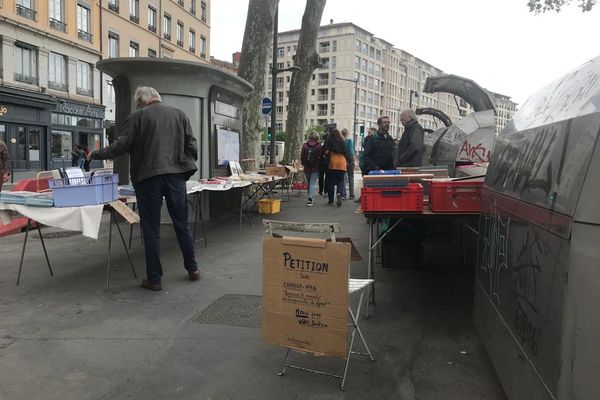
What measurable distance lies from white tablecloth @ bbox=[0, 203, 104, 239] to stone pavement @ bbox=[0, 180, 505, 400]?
69 centimetres

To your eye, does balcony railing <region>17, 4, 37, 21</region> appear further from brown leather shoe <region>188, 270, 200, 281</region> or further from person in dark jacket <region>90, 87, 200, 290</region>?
brown leather shoe <region>188, 270, 200, 281</region>

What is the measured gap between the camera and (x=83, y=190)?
15.6ft

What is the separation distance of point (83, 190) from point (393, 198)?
2826 millimetres

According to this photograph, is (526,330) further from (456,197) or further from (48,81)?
(48,81)

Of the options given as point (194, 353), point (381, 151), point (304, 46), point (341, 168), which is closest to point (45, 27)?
point (304, 46)

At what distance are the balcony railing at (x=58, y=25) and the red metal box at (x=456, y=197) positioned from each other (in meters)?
29.4

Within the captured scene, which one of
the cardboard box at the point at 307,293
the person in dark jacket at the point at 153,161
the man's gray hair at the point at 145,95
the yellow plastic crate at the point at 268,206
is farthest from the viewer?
the yellow plastic crate at the point at 268,206

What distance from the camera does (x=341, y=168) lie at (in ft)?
38.5

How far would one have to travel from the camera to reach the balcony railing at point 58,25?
27970 mm

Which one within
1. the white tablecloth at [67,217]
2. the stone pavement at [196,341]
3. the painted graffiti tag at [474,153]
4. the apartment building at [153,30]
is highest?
the apartment building at [153,30]

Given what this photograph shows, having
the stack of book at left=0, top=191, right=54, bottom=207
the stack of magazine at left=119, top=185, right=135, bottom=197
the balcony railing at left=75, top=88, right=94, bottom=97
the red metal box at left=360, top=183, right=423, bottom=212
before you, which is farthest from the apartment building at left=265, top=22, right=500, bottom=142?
the red metal box at left=360, top=183, right=423, bottom=212

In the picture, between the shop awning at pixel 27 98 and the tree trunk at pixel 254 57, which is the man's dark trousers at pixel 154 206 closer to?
the tree trunk at pixel 254 57

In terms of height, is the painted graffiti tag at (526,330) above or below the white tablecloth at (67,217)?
below

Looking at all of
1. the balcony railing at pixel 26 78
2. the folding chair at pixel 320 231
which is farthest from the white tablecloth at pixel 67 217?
the balcony railing at pixel 26 78
